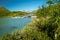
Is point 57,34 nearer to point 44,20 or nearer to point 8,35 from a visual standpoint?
point 44,20

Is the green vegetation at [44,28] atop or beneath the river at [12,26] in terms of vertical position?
atop

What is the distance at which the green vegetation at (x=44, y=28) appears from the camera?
414 inches

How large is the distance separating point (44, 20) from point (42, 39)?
2.21 metres

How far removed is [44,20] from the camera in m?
12.4

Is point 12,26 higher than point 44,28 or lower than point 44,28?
lower

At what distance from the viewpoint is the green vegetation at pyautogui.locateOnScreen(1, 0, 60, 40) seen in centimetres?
1053

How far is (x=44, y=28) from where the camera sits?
39.9ft

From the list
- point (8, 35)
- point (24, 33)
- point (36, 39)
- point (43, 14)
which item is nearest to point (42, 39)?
point (36, 39)

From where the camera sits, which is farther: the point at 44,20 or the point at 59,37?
the point at 44,20

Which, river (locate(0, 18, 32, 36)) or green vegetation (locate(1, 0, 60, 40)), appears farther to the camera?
river (locate(0, 18, 32, 36))

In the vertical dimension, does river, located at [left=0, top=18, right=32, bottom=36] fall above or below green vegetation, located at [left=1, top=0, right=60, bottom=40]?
below

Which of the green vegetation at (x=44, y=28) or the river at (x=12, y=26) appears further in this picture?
the river at (x=12, y=26)

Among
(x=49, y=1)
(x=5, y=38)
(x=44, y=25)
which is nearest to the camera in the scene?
(x=5, y=38)

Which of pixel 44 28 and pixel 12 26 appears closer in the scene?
pixel 44 28
